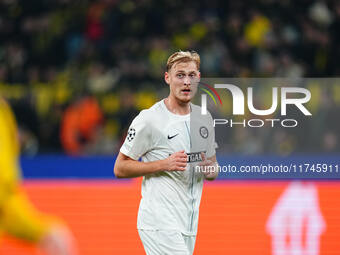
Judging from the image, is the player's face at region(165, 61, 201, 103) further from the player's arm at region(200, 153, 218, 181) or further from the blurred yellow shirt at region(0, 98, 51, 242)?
the blurred yellow shirt at region(0, 98, 51, 242)

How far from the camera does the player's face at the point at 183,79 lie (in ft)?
16.0

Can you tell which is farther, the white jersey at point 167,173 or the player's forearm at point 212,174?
the player's forearm at point 212,174

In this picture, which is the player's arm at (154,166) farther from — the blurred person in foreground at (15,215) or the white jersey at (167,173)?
the blurred person in foreground at (15,215)

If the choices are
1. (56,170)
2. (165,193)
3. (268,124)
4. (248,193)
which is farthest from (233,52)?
(165,193)

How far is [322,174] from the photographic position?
5.41m

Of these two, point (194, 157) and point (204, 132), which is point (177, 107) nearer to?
point (204, 132)

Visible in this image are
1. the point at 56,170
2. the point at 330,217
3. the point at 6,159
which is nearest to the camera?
the point at 6,159

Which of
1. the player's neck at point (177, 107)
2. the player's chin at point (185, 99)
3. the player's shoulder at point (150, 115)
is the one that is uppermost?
the player's chin at point (185, 99)

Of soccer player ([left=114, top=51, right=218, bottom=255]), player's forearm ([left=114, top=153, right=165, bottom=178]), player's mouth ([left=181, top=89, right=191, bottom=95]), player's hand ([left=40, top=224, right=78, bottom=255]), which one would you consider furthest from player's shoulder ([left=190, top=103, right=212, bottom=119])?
player's hand ([left=40, top=224, right=78, bottom=255])

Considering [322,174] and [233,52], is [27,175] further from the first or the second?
[322,174]

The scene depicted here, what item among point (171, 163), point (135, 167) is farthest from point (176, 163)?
point (135, 167)

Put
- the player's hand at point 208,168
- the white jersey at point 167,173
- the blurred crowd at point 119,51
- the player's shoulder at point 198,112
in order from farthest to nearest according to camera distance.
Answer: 1. the blurred crowd at point 119,51
2. the player's shoulder at point 198,112
3. the player's hand at point 208,168
4. the white jersey at point 167,173

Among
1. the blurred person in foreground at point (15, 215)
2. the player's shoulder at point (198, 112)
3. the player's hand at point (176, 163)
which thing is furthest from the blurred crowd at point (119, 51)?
the blurred person in foreground at point (15, 215)

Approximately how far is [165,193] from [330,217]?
8.56 feet
